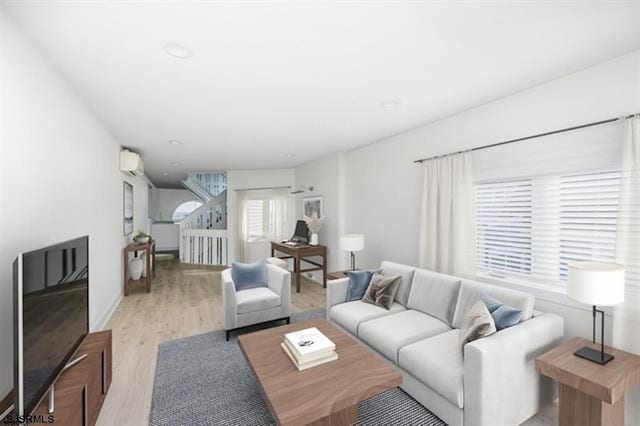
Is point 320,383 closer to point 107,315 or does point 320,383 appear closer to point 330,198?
point 107,315

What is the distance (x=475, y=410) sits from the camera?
64.2 inches

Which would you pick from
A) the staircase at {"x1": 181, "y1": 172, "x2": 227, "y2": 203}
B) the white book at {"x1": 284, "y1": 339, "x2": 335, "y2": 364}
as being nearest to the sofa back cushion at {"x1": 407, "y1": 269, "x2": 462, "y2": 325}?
the white book at {"x1": 284, "y1": 339, "x2": 335, "y2": 364}

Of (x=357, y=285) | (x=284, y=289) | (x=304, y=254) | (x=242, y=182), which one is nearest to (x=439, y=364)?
(x=357, y=285)

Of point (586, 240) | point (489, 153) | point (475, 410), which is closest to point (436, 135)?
point (489, 153)

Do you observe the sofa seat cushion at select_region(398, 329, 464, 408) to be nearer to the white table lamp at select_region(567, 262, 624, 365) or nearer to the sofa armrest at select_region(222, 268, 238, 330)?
the white table lamp at select_region(567, 262, 624, 365)

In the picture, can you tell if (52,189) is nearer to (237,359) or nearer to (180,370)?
(180,370)

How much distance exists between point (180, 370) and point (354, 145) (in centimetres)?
359

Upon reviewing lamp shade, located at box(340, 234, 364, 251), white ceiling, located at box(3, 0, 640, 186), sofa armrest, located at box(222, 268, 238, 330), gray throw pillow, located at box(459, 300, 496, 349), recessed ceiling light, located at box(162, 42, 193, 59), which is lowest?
sofa armrest, located at box(222, 268, 238, 330)

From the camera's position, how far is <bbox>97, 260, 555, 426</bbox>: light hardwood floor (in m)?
1.98

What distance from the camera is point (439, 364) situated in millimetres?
1855

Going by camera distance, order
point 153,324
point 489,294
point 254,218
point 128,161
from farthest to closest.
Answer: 1. point 254,218
2. point 128,161
3. point 153,324
4. point 489,294

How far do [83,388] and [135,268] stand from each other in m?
3.87

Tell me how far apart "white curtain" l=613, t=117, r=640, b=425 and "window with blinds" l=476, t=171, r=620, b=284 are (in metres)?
0.12

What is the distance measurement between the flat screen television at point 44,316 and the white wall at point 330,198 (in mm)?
3604
